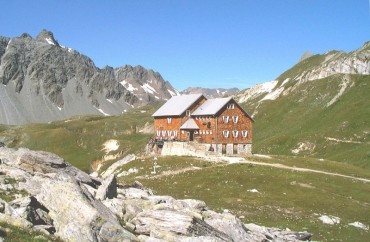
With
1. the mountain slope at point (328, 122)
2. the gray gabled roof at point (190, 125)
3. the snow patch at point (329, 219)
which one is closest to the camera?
the snow patch at point (329, 219)

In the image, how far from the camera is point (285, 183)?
6375 centimetres

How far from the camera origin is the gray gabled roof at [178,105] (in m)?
106

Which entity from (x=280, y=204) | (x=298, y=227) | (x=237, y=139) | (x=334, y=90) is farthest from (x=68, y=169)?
(x=334, y=90)

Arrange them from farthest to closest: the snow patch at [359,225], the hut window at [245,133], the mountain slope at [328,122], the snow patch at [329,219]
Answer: the mountain slope at [328,122] → the hut window at [245,133] → the snow patch at [329,219] → the snow patch at [359,225]

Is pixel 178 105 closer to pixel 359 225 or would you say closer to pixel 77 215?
pixel 359 225

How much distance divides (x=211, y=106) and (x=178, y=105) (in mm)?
10150

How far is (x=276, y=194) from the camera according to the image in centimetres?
5878

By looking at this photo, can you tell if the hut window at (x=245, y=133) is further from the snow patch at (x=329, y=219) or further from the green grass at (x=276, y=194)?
the snow patch at (x=329, y=219)

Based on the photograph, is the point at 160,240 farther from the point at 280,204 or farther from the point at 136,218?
the point at 280,204

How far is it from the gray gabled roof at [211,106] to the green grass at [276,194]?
2314 cm

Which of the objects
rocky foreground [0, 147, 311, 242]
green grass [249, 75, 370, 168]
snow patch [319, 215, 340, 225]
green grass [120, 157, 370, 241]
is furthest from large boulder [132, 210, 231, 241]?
green grass [249, 75, 370, 168]

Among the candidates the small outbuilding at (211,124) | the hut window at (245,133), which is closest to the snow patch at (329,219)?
the small outbuilding at (211,124)

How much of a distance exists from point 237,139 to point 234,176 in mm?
38537

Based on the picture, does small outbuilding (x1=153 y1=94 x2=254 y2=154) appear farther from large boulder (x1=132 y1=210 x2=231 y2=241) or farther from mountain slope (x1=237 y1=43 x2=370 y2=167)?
large boulder (x1=132 y1=210 x2=231 y2=241)
